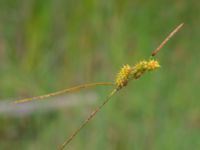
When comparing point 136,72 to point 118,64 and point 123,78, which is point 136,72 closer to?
point 123,78

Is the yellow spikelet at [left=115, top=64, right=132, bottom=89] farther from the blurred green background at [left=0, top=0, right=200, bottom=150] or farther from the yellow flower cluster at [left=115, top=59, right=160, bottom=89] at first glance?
the blurred green background at [left=0, top=0, right=200, bottom=150]

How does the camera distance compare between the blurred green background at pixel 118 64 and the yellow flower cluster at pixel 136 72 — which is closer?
the yellow flower cluster at pixel 136 72

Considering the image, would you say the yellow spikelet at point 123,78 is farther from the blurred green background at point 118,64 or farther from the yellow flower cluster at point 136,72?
the blurred green background at point 118,64

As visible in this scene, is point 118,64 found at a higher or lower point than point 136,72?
higher

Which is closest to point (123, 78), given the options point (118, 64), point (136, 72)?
point (136, 72)

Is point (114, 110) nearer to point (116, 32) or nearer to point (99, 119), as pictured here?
point (99, 119)

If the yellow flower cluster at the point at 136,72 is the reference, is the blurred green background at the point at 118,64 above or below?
above

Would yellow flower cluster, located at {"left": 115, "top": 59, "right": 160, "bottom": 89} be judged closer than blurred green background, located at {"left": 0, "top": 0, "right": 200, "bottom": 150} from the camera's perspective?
Yes

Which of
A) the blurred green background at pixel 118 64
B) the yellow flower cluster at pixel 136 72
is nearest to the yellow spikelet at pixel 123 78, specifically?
the yellow flower cluster at pixel 136 72

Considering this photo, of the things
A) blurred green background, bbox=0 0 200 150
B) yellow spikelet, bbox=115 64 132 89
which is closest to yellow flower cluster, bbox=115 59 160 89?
yellow spikelet, bbox=115 64 132 89
